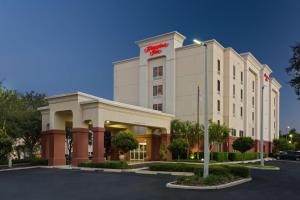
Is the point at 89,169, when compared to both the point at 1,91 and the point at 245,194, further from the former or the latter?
the point at 245,194

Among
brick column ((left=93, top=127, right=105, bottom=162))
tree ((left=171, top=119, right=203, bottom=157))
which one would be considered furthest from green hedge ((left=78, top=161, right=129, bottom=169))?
tree ((left=171, top=119, right=203, bottom=157))

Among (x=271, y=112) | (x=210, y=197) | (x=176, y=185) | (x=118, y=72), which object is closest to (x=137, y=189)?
(x=176, y=185)

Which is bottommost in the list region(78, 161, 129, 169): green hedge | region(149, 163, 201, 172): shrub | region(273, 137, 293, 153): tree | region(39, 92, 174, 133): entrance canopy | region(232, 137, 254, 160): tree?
region(273, 137, 293, 153): tree

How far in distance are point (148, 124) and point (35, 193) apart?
2603 centimetres

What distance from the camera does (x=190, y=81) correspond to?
48469mm

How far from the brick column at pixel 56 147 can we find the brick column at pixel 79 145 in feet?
12.8

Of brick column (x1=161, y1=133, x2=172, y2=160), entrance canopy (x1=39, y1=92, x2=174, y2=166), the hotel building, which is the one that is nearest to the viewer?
entrance canopy (x1=39, y1=92, x2=174, y2=166)

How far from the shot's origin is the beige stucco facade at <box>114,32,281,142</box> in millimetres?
47781

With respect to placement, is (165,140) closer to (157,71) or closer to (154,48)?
(157,71)

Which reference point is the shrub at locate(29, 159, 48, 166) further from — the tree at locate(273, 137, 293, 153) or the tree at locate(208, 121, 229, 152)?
the tree at locate(273, 137, 293, 153)

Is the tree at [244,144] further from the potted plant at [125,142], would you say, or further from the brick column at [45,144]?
the brick column at [45,144]

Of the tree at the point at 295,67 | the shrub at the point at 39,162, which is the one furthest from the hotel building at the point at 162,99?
the tree at the point at 295,67

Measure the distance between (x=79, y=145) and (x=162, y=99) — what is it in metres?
19.1

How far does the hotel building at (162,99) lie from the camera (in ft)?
118
